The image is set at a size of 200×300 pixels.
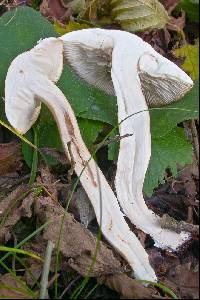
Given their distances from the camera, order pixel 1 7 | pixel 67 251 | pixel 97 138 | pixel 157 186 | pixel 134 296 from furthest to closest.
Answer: pixel 1 7 < pixel 97 138 < pixel 157 186 < pixel 67 251 < pixel 134 296

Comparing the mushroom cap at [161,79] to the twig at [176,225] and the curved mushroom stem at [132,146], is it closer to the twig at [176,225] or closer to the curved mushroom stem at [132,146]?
the curved mushroom stem at [132,146]

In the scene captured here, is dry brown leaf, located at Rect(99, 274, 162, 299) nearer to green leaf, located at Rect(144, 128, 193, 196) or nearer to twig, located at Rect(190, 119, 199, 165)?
green leaf, located at Rect(144, 128, 193, 196)

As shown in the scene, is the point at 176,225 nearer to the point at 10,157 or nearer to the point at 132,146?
the point at 132,146

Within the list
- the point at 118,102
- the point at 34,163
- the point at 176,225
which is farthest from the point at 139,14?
the point at 176,225

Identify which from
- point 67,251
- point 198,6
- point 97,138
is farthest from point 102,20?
point 67,251

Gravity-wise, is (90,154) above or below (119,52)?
below

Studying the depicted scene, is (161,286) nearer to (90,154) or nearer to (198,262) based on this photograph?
(198,262)
